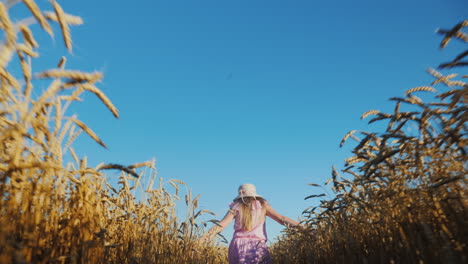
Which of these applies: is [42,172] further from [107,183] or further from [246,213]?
[246,213]

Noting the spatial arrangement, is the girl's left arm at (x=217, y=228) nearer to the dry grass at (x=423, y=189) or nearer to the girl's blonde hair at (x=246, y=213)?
the girl's blonde hair at (x=246, y=213)

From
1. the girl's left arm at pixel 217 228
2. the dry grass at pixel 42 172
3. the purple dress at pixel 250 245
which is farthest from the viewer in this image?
the purple dress at pixel 250 245

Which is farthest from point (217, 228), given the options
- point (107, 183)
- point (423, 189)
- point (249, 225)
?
→ point (423, 189)

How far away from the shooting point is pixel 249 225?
5508 mm

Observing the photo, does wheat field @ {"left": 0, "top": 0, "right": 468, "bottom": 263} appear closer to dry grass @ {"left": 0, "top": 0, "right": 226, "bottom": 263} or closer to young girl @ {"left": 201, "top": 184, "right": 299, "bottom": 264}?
dry grass @ {"left": 0, "top": 0, "right": 226, "bottom": 263}

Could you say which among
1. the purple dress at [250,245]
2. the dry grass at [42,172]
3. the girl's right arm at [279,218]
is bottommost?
the dry grass at [42,172]

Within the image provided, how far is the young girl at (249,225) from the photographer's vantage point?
5328 mm

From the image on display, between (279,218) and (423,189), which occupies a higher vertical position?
(279,218)

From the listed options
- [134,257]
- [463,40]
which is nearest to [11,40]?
[134,257]

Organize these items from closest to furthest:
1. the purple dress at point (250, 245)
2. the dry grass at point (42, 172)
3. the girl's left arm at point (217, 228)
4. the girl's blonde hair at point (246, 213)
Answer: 1. the dry grass at point (42, 172)
2. the girl's left arm at point (217, 228)
3. the purple dress at point (250, 245)
4. the girl's blonde hair at point (246, 213)

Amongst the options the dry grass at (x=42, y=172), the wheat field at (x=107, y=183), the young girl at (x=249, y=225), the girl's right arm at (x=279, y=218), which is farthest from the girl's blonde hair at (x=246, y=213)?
the dry grass at (x=42, y=172)

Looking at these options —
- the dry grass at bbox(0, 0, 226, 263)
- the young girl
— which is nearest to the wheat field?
the dry grass at bbox(0, 0, 226, 263)

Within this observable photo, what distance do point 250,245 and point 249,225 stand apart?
0.31 m

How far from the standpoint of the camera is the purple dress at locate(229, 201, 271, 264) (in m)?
5.32
